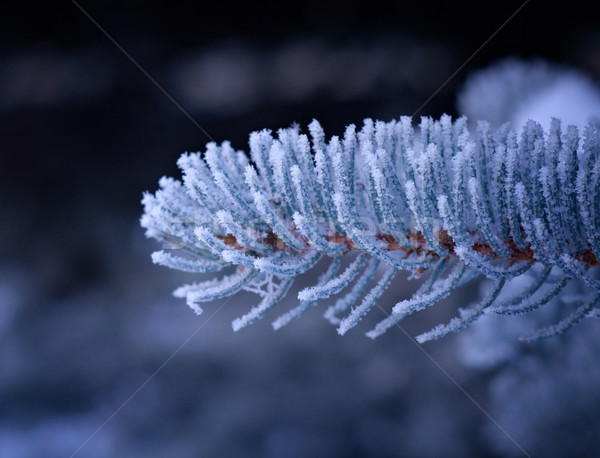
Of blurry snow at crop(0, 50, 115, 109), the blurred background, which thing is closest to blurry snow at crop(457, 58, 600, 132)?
the blurred background

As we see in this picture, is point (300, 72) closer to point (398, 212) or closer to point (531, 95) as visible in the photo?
point (531, 95)

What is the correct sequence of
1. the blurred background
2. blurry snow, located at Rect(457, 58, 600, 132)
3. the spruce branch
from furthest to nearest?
the blurred background
blurry snow, located at Rect(457, 58, 600, 132)
the spruce branch

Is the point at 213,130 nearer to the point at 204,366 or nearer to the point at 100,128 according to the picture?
the point at 100,128

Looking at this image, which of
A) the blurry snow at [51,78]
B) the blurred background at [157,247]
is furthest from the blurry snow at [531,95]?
the blurry snow at [51,78]

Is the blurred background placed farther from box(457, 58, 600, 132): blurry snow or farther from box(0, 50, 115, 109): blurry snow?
box(457, 58, 600, 132): blurry snow

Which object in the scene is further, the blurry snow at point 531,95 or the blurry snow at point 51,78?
the blurry snow at point 51,78

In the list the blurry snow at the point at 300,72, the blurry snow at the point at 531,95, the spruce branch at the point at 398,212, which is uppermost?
the blurry snow at the point at 300,72

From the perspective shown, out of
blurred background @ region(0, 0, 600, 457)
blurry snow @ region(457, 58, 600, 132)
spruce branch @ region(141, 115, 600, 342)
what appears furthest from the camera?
blurred background @ region(0, 0, 600, 457)

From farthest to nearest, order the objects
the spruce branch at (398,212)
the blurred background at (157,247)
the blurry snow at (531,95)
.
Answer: the blurred background at (157,247) < the blurry snow at (531,95) < the spruce branch at (398,212)

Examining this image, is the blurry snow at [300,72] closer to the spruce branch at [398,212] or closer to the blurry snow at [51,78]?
the blurry snow at [51,78]

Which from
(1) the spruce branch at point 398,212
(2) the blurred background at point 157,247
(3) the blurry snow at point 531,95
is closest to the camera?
(1) the spruce branch at point 398,212
